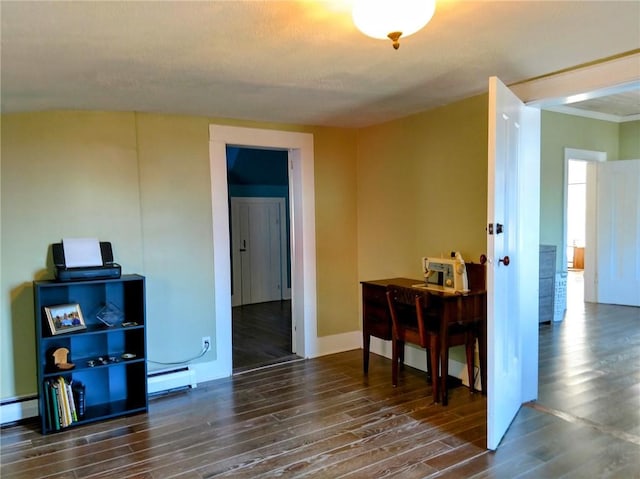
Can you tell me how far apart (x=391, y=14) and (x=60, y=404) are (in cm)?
295

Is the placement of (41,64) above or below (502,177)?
above

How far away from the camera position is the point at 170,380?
139 inches

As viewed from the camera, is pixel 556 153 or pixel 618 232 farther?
pixel 618 232

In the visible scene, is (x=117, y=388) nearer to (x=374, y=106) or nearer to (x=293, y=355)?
(x=293, y=355)

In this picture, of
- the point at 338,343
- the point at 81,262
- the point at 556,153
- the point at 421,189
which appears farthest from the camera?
the point at 556,153

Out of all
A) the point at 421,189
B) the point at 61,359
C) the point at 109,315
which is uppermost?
the point at 421,189

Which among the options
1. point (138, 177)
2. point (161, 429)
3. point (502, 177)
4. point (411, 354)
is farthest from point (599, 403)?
point (138, 177)

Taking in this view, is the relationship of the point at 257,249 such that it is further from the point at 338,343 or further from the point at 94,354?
the point at 94,354

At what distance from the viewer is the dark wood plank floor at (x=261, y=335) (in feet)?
14.1

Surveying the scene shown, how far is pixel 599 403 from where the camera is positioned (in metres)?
3.09

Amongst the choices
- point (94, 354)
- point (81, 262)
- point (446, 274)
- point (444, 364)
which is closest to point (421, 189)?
point (446, 274)

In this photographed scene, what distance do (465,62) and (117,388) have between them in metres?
3.19

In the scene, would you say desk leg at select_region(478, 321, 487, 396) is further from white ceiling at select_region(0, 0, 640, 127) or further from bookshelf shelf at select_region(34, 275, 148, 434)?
bookshelf shelf at select_region(34, 275, 148, 434)

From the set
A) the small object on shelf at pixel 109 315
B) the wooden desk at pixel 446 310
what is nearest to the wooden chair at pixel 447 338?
the wooden desk at pixel 446 310
